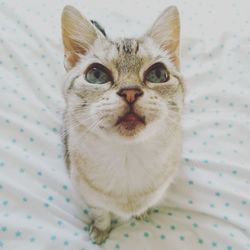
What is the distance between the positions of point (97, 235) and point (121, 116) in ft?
1.44

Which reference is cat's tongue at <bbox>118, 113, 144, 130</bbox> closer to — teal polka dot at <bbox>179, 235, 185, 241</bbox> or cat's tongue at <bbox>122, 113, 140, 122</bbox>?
cat's tongue at <bbox>122, 113, 140, 122</bbox>

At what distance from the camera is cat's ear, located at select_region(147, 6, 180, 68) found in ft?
3.94

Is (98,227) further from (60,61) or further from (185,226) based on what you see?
(60,61)

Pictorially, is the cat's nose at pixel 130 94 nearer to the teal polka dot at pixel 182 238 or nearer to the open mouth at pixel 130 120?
the open mouth at pixel 130 120

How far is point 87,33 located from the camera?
1.20m

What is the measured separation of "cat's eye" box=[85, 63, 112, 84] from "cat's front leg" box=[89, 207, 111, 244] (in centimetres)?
41

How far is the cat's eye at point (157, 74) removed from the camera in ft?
3.59

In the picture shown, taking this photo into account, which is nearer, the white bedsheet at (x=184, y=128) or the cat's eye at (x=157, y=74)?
the cat's eye at (x=157, y=74)

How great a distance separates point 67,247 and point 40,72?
769 mm

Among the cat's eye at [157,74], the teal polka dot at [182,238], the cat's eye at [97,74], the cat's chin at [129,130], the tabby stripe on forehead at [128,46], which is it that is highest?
the tabby stripe on forehead at [128,46]

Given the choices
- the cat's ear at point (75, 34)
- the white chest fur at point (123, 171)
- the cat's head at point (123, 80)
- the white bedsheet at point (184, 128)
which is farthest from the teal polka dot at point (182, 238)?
the cat's ear at point (75, 34)

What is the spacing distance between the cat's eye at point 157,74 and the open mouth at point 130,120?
0.15 metres

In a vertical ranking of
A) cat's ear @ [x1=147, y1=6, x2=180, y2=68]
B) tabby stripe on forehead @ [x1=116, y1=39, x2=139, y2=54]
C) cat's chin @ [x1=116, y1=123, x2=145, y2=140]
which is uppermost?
cat's ear @ [x1=147, y1=6, x2=180, y2=68]

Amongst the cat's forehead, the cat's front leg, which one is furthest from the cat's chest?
the cat's forehead
